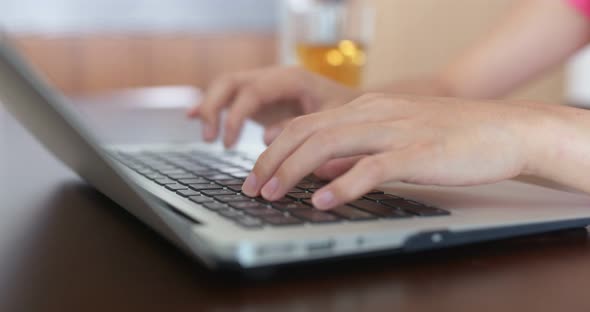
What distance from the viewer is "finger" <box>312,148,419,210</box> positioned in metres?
0.45

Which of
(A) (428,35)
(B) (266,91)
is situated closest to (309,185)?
(B) (266,91)

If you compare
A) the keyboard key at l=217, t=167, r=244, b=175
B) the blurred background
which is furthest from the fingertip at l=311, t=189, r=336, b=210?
the blurred background

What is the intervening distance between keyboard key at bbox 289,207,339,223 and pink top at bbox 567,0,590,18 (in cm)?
94

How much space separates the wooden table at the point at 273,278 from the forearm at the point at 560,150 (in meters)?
0.07

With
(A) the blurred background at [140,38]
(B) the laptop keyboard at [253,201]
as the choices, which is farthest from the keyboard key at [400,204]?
(A) the blurred background at [140,38]

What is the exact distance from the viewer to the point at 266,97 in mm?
924

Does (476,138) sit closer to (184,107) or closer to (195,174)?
(195,174)

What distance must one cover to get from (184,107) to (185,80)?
2.11 m

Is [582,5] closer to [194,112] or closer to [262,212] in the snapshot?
[194,112]

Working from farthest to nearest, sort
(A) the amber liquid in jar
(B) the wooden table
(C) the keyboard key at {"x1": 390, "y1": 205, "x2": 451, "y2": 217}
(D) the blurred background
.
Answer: (D) the blurred background
(A) the amber liquid in jar
(C) the keyboard key at {"x1": 390, "y1": 205, "x2": 451, "y2": 217}
(B) the wooden table

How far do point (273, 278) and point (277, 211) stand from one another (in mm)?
67

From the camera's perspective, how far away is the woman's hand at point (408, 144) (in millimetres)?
490

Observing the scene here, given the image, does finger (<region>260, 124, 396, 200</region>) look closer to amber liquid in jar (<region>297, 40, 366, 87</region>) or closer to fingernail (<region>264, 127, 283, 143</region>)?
fingernail (<region>264, 127, 283, 143</region>)

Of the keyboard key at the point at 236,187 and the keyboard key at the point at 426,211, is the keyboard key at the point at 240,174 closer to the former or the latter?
the keyboard key at the point at 236,187
